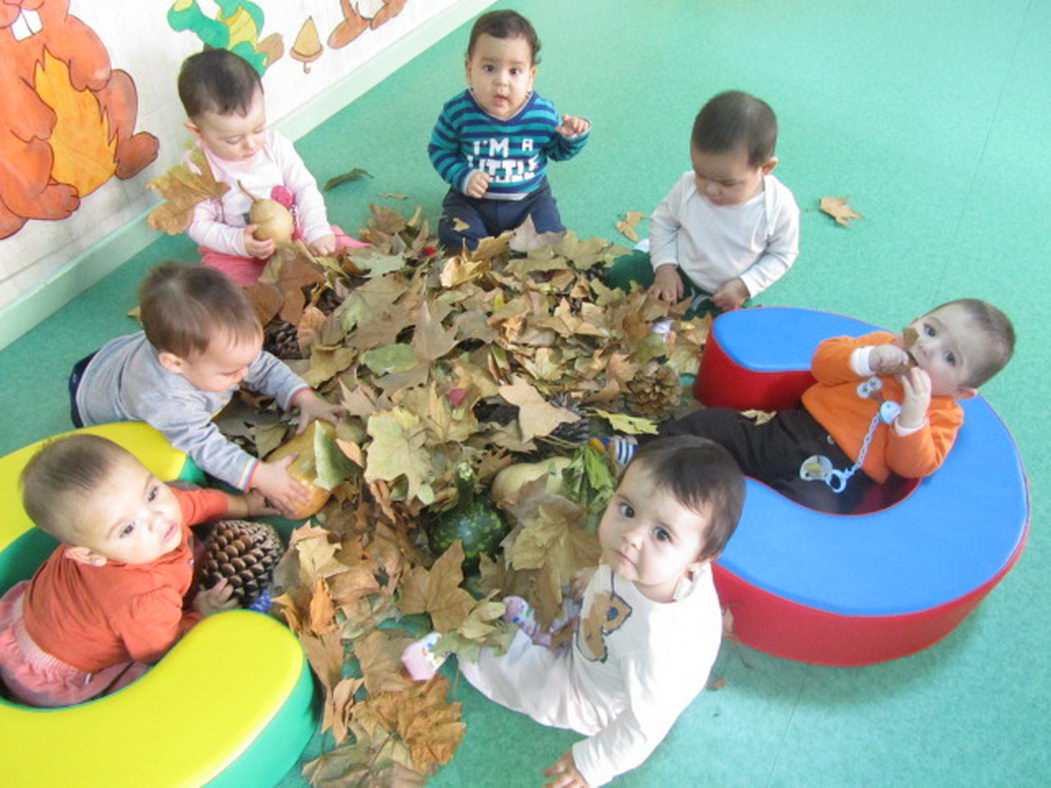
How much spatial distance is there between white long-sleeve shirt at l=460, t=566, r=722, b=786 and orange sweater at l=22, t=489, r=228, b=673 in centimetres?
54

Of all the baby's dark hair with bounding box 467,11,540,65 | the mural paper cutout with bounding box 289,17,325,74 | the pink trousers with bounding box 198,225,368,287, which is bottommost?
the pink trousers with bounding box 198,225,368,287

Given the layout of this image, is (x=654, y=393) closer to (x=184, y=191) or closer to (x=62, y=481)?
(x=62, y=481)

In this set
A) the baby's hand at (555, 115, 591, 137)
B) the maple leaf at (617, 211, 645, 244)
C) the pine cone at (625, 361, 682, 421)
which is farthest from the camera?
the maple leaf at (617, 211, 645, 244)

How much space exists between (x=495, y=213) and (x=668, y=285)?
1.96 ft

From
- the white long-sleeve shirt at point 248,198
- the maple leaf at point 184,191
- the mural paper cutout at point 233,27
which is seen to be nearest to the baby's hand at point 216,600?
the white long-sleeve shirt at point 248,198

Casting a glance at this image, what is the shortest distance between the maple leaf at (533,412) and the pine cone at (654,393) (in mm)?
220

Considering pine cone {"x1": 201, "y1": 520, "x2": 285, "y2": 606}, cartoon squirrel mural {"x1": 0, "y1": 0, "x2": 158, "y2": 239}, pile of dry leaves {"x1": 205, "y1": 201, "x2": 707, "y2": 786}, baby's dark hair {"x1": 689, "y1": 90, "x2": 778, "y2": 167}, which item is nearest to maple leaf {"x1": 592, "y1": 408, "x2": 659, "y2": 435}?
pile of dry leaves {"x1": 205, "y1": 201, "x2": 707, "y2": 786}

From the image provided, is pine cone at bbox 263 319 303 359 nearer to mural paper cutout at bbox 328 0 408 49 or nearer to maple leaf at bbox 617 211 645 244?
maple leaf at bbox 617 211 645 244

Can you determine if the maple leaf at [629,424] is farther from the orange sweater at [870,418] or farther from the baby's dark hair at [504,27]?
the baby's dark hair at [504,27]

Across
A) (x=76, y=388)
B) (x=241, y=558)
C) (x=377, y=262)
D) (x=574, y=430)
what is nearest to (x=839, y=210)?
(x=574, y=430)

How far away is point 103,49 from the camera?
77.6 inches

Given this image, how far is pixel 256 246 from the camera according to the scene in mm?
1928

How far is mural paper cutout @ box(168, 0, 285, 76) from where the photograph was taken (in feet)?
7.05

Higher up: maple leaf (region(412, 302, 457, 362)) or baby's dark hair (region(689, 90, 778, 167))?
baby's dark hair (region(689, 90, 778, 167))
